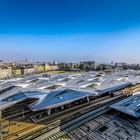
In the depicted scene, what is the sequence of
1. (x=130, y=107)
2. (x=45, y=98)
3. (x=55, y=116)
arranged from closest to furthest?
(x=55, y=116)
(x=130, y=107)
(x=45, y=98)

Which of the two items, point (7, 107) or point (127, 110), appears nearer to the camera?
point (127, 110)

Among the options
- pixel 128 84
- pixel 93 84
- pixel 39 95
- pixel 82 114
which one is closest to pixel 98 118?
pixel 82 114

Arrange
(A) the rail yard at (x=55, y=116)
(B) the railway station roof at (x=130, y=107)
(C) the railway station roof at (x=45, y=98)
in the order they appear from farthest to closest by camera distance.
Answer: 1. (C) the railway station roof at (x=45, y=98)
2. (B) the railway station roof at (x=130, y=107)
3. (A) the rail yard at (x=55, y=116)

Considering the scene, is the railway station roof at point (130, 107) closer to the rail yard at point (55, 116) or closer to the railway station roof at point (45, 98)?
the rail yard at point (55, 116)

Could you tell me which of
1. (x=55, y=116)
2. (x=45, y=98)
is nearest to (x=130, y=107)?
(x=55, y=116)

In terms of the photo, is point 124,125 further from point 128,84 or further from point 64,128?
point 128,84

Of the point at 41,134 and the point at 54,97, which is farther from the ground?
the point at 54,97

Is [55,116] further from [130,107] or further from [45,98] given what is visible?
[130,107]

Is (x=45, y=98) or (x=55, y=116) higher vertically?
(x=45, y=98)

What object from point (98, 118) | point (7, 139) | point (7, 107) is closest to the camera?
point (7, 139)

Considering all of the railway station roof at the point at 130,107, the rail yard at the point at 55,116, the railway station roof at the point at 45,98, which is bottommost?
the rail yard at the point at 55,116

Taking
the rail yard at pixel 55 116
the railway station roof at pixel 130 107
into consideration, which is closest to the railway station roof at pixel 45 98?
the rail yard at pixel 55 116
